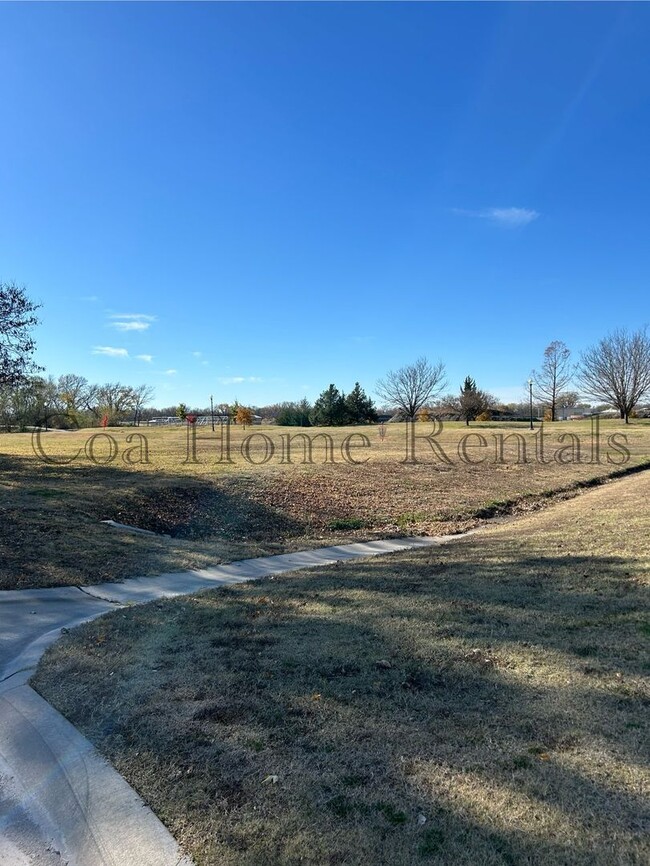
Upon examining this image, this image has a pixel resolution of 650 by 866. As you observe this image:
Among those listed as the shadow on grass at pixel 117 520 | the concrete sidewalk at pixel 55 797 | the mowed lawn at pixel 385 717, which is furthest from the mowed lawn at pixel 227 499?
the concrete sidewalk at pixel 55 797

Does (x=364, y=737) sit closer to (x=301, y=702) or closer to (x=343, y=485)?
(x=301, y=702)

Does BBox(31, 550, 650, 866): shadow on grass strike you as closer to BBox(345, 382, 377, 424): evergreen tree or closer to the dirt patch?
the dirt patch

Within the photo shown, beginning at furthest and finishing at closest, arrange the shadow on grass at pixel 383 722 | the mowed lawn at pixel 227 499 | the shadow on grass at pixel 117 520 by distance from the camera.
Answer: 1. the mowed lawn at pixel 227 499
2. the shadow on grass at pixel 117 520
3. the shadow on grass at pixel 383 722

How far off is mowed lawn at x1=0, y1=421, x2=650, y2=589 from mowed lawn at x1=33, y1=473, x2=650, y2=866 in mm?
3018

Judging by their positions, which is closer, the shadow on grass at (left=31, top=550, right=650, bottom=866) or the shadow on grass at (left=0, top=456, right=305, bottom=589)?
the shadow on grass at (left=31, top=550, right=650, bottom=866)

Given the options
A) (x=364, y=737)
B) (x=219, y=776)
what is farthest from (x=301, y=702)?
(x=219, y=776)

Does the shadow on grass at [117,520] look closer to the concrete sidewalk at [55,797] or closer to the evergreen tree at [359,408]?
the concrete sidewalk at [55,797]

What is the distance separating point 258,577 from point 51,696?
164 inches

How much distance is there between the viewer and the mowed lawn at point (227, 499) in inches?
334

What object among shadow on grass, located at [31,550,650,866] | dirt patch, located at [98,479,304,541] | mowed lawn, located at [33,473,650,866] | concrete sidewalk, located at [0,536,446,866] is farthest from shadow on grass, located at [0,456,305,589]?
concrete sidewalk, located at [0,536,446,866]

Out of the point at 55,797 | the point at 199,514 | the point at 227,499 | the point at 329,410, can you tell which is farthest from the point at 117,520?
the point at 329,410

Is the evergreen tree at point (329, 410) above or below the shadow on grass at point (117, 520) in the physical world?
above

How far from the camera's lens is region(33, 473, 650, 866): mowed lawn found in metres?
2.26

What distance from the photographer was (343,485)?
52.9ft
